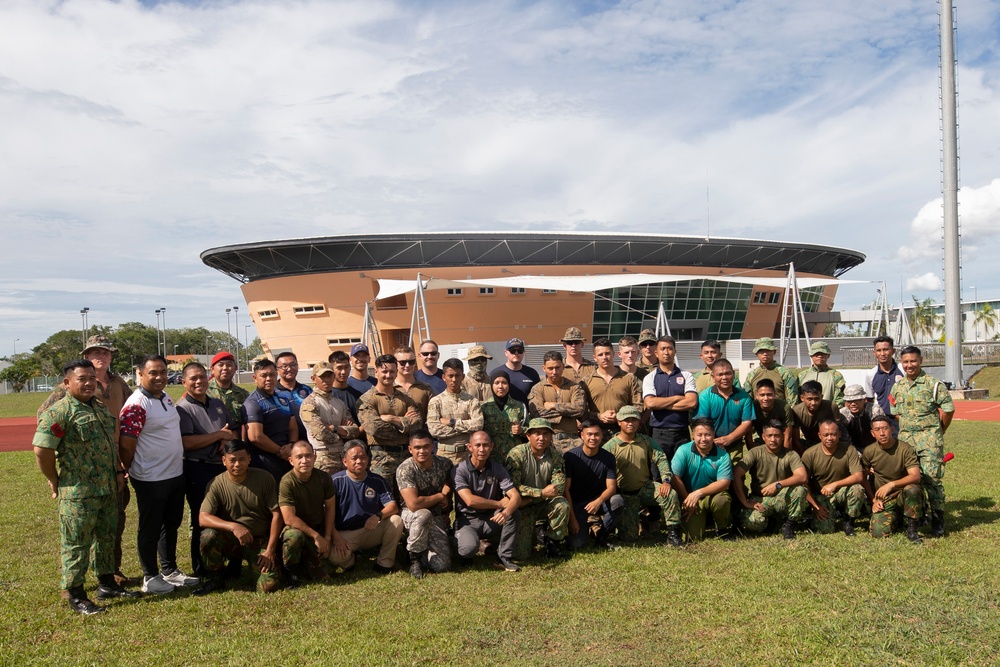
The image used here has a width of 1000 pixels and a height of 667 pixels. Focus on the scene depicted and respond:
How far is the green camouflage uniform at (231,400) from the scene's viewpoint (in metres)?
6.14

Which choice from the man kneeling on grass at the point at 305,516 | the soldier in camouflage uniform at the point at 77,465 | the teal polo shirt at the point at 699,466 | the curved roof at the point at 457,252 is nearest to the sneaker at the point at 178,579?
the soldier in camouflage uniform at the point at 77,465

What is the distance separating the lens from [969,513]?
7.21m

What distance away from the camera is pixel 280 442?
20.6 ft

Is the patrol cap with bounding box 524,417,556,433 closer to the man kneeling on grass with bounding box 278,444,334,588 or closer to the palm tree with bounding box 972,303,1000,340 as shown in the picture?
the man kneeling on grass with bounding box 278,444,334,588

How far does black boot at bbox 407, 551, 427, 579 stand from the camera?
5750mm

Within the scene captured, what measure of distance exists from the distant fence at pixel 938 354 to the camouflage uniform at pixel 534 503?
26500 mm

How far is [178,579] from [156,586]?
16cm

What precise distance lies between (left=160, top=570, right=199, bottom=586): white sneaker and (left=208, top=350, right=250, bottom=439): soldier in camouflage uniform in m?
1.17

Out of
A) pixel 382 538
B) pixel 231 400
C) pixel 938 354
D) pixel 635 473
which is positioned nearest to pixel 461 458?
pixel 382 538

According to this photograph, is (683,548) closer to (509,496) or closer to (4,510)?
(509,496)

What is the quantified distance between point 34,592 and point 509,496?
12.4 ft

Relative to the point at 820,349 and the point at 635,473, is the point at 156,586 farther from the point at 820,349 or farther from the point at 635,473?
the point at 820,349

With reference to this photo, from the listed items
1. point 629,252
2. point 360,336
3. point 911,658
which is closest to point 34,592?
point 911,658

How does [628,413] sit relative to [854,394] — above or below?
below
